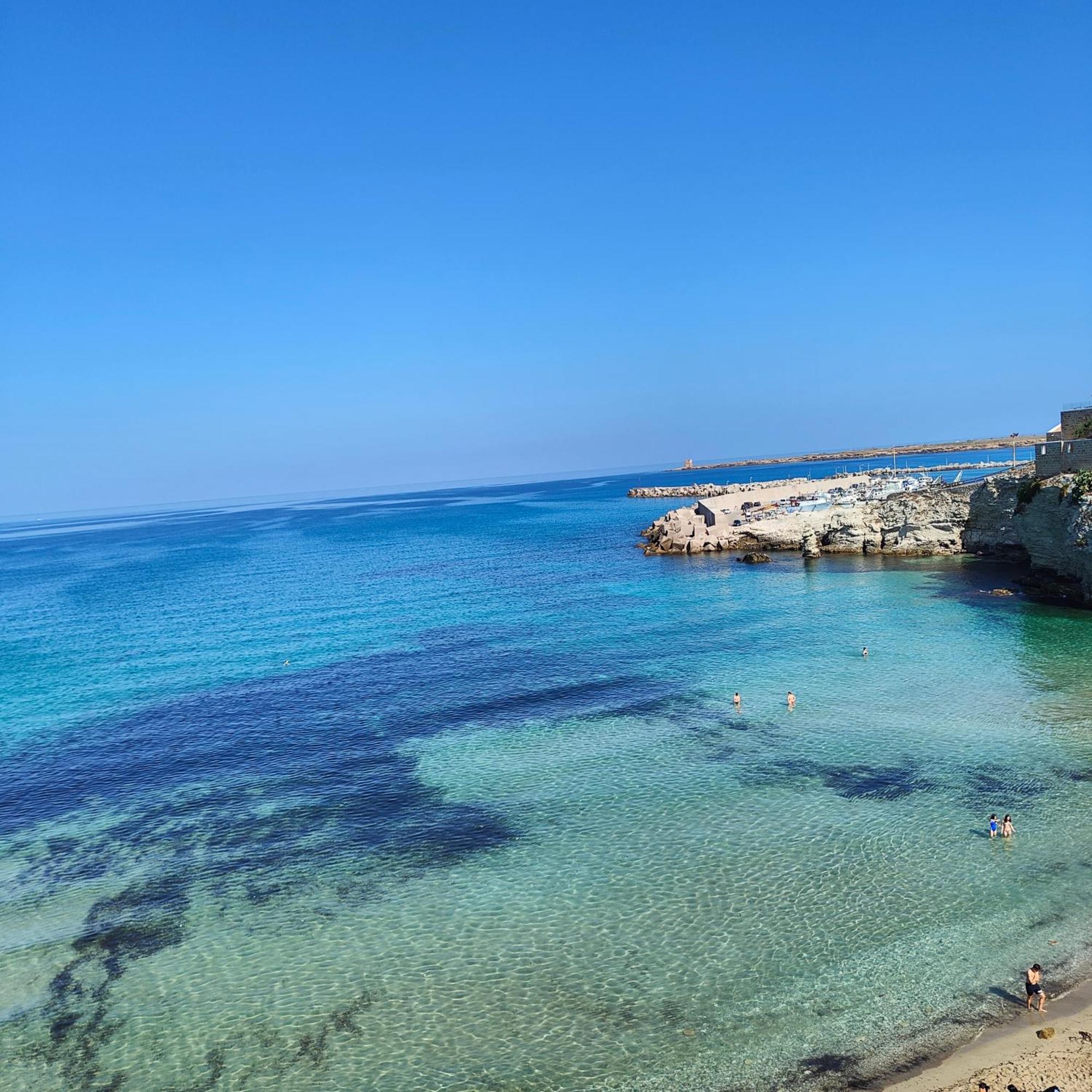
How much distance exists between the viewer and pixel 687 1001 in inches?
521

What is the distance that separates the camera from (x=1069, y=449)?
3997 cm

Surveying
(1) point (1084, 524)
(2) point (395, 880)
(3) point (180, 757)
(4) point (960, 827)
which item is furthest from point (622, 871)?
(1) point (1084, 524)

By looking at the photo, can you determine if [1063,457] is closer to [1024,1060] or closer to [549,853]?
[549,853]

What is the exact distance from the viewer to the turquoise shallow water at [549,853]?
12742mm

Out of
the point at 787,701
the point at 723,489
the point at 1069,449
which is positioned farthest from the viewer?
the point at 723,489

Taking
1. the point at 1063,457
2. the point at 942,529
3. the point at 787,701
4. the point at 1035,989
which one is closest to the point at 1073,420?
the point at 1063,457

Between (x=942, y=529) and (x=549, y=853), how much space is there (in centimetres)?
5067

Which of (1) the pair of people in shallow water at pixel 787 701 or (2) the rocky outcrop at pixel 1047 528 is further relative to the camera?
(2) the rocky outcrop at pixel 1047 528

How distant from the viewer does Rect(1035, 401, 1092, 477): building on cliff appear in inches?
1538

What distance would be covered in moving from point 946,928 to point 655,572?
4507cm

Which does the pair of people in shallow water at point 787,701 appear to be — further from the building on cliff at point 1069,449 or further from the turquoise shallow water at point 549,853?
the building on cliff at point 1069,449

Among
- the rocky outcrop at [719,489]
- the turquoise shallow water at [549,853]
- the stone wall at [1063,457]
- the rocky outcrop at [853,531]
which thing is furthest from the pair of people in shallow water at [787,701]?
the rocky outcrop at [719,489]

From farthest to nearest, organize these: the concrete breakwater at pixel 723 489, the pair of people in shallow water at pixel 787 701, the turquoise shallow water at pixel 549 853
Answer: the concrete breakwater at pixel 723 489 → the pair of people in shallow water at pixel 787 701 → the turquoise shallow water at pixel 549 853

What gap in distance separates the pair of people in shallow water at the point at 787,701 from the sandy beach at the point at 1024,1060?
49.0ft
